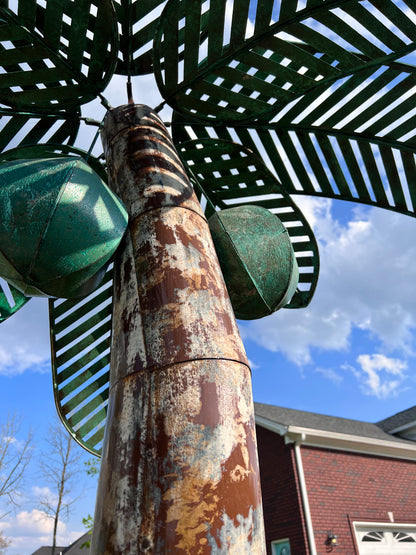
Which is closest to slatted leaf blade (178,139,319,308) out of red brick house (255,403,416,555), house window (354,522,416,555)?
red brick house (255,403,416,555)

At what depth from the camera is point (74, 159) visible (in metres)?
1.93

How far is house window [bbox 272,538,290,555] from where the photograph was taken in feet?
47.8

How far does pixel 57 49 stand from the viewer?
228 cm

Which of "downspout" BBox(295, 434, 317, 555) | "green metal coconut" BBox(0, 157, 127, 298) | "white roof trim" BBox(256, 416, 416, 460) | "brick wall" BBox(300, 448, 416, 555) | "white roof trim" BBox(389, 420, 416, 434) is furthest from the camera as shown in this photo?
"white roof trim" BBox(389, 420, 416, 434)

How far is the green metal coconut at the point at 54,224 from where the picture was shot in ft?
5.63

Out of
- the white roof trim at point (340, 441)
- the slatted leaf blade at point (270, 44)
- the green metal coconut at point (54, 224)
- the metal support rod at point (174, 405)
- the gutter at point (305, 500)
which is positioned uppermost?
the white roof trim at point (340, 441)

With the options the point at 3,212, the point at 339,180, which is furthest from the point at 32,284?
the point at 339,180

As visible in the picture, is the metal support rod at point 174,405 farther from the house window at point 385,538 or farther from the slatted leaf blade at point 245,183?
the house window at point 385,538

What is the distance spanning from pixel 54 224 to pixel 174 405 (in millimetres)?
750

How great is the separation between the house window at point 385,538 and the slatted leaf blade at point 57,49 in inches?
633

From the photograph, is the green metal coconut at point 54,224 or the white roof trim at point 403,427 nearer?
the green metal coconut at point 54,224

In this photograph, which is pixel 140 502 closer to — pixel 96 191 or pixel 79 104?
pixel 96 191

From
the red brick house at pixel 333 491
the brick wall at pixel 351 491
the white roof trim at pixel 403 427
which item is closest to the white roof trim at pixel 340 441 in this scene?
the red brick house at pixel 333 491

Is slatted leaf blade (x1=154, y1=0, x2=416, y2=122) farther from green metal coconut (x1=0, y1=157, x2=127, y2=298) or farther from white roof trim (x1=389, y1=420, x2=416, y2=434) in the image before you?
white roof trim (x1=389, y1=420, x2=416, y2=434)
